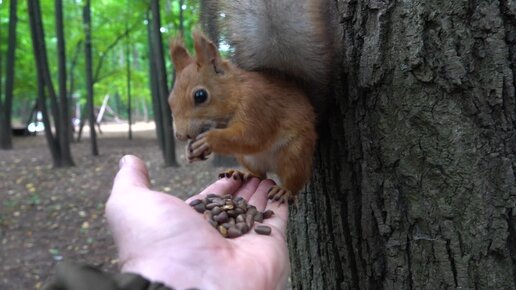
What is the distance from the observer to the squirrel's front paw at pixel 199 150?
1.68 metres

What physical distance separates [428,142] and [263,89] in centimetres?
60

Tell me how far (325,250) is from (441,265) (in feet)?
1.51

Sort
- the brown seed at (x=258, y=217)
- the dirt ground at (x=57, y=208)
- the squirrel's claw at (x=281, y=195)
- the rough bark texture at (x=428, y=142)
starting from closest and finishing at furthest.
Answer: the rough bark texture at (x=428, y=142) → the brown seed at (x=258, y=217) → the squirrel's claw at (x=281, y=195) → the dirt ground at (x=57, y=208)

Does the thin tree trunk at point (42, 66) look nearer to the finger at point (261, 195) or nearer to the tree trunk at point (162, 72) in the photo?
the tree trunk at point (162, 72)

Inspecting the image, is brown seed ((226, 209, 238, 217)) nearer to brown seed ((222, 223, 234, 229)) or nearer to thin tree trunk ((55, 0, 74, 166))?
brown seed ((222, 223, 234, 229))

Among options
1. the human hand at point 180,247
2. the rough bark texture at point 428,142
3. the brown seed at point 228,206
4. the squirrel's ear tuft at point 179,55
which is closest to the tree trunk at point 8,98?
the squirrel's ear tuft at point 179,55

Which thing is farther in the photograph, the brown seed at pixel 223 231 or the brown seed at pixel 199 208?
the brown seed at pixel 199 208

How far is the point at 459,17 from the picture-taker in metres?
1.35

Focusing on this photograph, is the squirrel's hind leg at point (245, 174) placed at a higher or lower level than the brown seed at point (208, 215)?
higher

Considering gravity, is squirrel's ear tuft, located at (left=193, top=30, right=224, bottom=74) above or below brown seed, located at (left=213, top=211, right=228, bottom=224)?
above

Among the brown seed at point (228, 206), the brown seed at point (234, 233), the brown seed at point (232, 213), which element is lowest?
the brown seed at point (234, 233)

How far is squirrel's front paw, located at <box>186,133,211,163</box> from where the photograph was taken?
1.68m

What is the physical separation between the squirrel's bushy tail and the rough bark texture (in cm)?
8

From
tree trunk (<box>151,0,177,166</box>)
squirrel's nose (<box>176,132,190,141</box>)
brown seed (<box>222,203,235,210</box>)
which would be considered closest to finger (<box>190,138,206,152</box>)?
squirrel's nose (<box>176,132,190,141</box>)
